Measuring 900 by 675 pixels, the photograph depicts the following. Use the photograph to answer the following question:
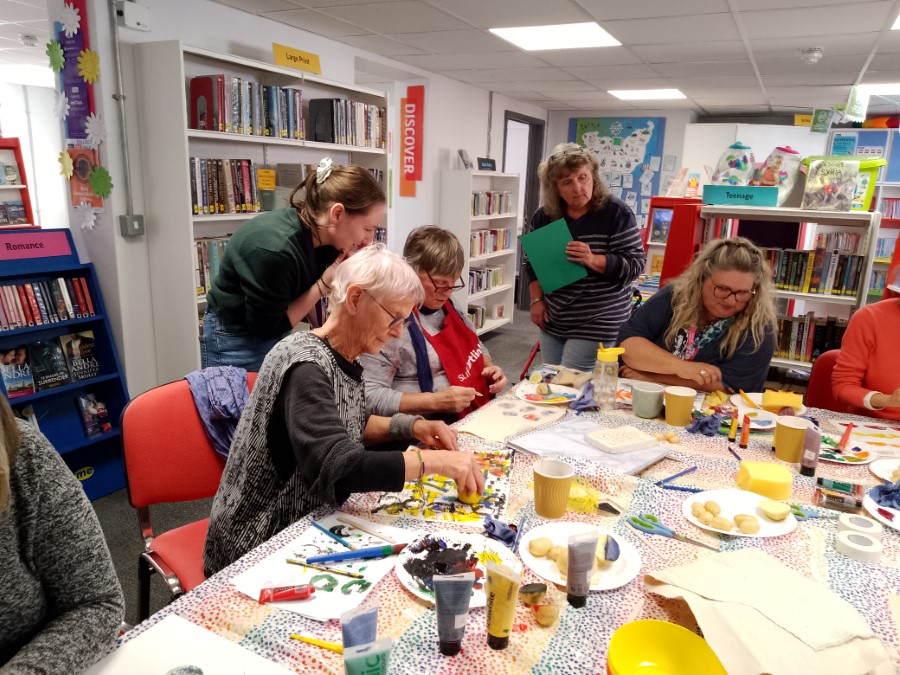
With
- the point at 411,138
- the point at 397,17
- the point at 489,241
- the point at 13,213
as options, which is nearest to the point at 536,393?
the point at 397,17

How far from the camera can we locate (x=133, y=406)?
5.19 ft

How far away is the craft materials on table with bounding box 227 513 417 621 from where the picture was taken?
3.14ft

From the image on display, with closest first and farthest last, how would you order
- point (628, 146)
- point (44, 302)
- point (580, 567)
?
point (580, 567)
point (44, 302)
point (628, 146)

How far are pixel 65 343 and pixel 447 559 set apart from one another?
2.58 m

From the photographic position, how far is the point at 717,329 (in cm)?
221

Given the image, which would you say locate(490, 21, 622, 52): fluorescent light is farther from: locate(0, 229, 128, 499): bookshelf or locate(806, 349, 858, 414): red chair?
locate(0, 229, 128, 499): bookshelf

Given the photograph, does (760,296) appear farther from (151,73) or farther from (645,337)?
(151,73)

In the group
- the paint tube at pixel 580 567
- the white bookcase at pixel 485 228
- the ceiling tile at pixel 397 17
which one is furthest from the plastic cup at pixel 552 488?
the white bookcase at pixel 485 228

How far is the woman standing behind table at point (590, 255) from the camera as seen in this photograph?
2734mm

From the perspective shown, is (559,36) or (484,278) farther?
(484,278)

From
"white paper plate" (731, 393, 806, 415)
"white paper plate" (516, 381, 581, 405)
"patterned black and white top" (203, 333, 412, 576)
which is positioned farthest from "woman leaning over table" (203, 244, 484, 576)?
"white paper plate" (731, 393, 806, 415)

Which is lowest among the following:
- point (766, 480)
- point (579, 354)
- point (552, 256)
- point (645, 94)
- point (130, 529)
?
point (130, 529)

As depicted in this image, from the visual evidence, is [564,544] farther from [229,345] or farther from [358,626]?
[229,345]

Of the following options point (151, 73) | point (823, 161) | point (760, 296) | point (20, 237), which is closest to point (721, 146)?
point (823, 161)
